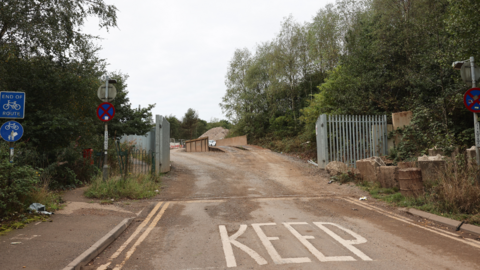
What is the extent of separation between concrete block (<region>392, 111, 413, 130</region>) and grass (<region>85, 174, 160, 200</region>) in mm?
11132

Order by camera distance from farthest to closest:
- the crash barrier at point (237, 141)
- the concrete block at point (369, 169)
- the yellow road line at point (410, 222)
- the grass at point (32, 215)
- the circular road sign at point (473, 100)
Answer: the crash barrier at point (237, 141) → the concrete block at point (369, 169) → the circular road sign at point (473, 100) → the grass at point (32, 215) → the yellow road line at point (410, 222)

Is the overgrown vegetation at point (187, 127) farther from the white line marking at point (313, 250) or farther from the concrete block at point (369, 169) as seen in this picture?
the white line marking at point (313, 250)

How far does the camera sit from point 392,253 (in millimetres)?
4680

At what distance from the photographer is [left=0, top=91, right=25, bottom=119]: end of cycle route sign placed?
24.3 ft

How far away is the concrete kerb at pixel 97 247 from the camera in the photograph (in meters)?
4.14

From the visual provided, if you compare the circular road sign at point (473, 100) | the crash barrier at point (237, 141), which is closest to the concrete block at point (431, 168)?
the circular road sign at point (473, 100)

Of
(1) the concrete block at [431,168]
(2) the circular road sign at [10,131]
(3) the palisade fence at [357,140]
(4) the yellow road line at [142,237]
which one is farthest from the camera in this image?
(3) the palisade fence at [357,140]

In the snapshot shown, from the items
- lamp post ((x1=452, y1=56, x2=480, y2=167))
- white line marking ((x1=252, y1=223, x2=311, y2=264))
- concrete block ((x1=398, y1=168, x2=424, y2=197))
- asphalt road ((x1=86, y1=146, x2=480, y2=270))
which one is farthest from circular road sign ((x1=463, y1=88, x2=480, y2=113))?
white line marking ((x1=252, y1=223, x2=311, y2=264))

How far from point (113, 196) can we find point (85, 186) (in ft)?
6.98

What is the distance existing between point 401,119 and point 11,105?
48.2 ft

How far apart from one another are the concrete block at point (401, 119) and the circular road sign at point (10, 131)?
14337 mm

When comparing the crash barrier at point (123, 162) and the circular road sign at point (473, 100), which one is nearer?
the circular road sign at point (473, 100)

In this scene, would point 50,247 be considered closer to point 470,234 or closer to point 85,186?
point 85,186

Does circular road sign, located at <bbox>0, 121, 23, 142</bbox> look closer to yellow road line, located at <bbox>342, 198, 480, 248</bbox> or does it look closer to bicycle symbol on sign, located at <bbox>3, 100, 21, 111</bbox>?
bicycle symbol on sign, located at <bbox>3, 100, 21, 111</bbox>
